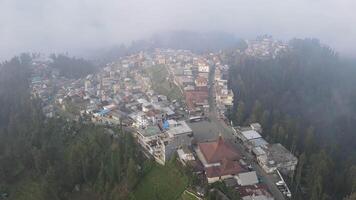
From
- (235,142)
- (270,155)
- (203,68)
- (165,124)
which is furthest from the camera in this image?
(203,68)

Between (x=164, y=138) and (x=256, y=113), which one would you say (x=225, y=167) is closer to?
(x=164, y=138)

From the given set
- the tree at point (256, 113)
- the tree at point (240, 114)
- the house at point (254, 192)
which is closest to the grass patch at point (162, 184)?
the house at point (254, 192)

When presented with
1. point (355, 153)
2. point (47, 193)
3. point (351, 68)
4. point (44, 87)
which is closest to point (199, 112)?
point (47, 193)

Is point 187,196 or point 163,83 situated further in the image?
point 163,83

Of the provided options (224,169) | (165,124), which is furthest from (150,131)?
(224,169)

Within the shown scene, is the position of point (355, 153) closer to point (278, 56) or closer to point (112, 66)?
point (278, 56)

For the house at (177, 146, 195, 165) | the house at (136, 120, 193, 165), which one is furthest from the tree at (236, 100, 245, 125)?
the house at (177, 146, 195, 165)

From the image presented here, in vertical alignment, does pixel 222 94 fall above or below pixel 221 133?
above

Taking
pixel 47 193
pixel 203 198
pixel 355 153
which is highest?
pixel 203 198
